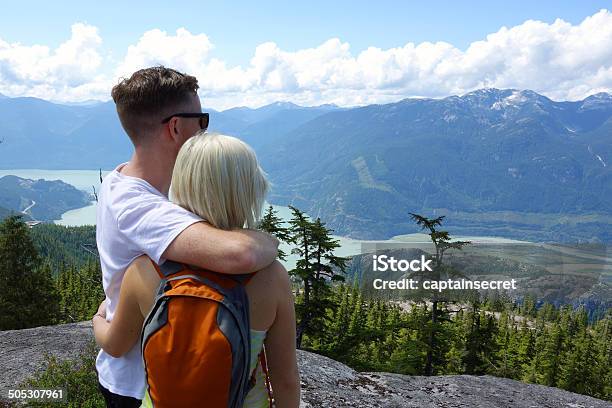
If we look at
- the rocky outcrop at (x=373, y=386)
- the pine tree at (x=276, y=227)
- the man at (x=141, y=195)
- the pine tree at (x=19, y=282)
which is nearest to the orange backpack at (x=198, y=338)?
the man at (x=141, y=195)

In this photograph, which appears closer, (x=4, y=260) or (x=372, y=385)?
(x=372, y=385)

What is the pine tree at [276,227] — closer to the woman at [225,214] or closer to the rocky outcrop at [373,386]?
the rocky outcrop at [373,386]

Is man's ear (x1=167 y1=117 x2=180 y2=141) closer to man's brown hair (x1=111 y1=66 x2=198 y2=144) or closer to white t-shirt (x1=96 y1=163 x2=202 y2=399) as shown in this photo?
man's brown hair (x1=111 y1=66 x2=198 y2=144)

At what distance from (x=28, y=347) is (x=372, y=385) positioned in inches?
230

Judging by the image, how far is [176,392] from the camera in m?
1.88

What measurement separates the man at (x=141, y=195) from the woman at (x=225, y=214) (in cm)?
8

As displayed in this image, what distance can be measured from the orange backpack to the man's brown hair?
863mm

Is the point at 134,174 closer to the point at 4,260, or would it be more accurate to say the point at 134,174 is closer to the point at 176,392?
the point at 176,392

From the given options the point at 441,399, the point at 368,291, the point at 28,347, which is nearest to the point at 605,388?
the point at 368,291

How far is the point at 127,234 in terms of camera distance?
2.10 metres

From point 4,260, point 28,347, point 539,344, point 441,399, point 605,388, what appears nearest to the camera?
point 441,399

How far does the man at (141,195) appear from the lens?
2039 mm

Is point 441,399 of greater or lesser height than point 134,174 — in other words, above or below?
below

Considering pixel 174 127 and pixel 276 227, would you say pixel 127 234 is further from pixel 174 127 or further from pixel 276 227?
pixel 276 227
